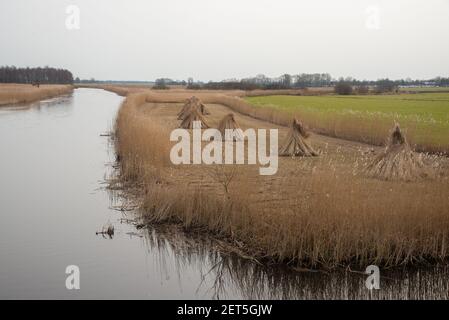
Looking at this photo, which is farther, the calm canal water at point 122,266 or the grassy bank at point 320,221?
the grassy bank at point 320,221

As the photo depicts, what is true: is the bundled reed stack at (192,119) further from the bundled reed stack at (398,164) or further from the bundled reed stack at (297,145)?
the bundled reed stack at (398,164)

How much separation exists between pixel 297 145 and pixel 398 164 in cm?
451

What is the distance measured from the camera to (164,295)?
6785 millimetres

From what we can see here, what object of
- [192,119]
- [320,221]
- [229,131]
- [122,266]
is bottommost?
[122,266]

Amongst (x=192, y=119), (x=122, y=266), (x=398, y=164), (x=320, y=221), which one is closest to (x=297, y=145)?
(x=398, y=164)

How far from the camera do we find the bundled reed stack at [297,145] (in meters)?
15.8

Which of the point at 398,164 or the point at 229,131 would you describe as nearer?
the point at 398,164

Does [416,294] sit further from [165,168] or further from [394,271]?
[165,168]

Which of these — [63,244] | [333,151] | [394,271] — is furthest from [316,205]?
[333,151]

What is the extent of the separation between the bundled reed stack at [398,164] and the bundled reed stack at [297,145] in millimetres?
3875

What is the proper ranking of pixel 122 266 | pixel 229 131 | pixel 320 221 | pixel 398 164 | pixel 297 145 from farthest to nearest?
1. pixel 229 131
2. pixel 297 145
3. pixel 398 164
4. pixel 122 266
5. pixel 320 221

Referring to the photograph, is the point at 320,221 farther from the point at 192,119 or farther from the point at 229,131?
the point at 192,119

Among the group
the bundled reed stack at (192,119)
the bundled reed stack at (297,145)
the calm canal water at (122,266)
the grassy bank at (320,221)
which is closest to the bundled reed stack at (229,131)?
the bundled reed stack at (297,145)

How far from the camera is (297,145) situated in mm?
15844
